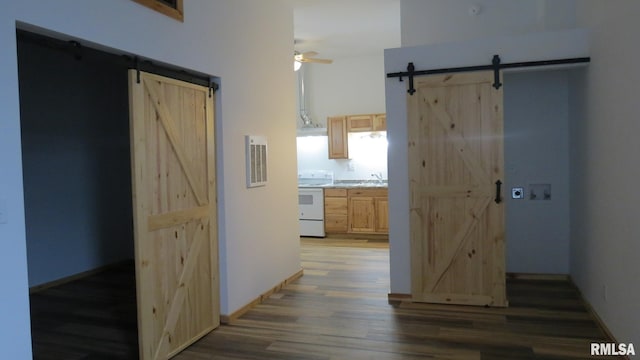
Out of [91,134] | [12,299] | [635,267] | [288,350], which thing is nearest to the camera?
[12,299]

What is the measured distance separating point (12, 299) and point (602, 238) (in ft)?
A: 13.5

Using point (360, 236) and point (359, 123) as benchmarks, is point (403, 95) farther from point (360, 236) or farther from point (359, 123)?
point (360, 236)

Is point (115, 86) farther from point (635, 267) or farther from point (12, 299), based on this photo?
point (635, 267)

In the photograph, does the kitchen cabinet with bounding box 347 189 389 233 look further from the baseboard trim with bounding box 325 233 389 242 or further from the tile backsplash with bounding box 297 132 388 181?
the tile backsplash with bounding box 297 132 388 181

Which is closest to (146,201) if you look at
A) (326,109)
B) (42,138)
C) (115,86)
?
(42,138)

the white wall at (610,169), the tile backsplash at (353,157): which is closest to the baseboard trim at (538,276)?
the white wall at (610,169)

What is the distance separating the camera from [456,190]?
4.45 meters

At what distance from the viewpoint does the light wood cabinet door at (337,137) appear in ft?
29.0

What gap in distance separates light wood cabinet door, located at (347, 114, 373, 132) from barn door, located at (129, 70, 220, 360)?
4962 mm

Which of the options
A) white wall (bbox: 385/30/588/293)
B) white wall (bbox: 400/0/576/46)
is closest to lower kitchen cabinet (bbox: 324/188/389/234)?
white wall (bbox: 400/0/576/46)

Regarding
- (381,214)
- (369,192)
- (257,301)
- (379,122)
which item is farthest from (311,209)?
(257,301)

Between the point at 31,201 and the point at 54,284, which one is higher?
the point at 31,201

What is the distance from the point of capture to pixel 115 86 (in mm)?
6551

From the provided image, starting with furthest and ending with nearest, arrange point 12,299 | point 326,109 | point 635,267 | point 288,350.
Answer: point 326,109, point 288,350, point 635,267, point 12,299
